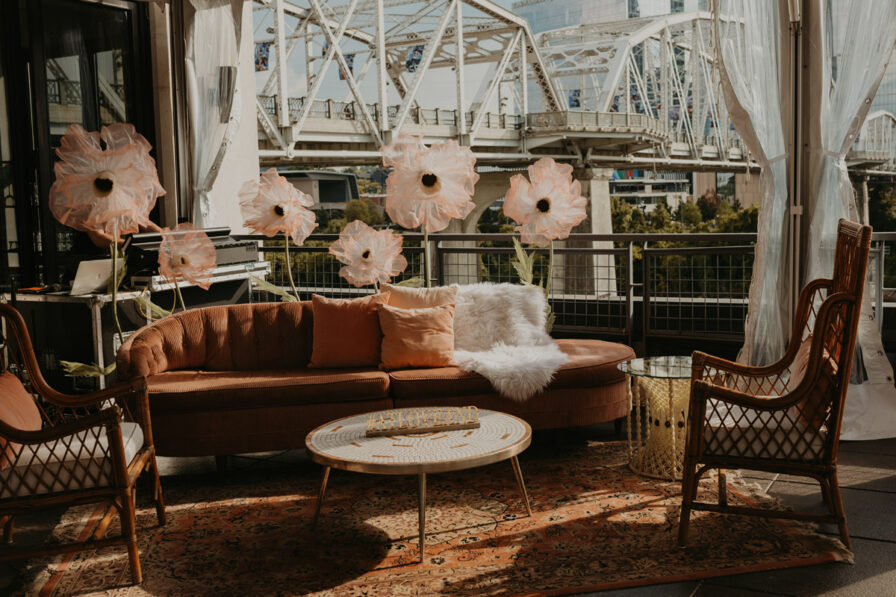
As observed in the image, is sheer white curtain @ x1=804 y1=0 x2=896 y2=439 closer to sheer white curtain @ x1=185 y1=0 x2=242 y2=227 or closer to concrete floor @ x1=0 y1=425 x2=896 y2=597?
concrete floor @ x1=0 y1=425 x2=896 y2=597

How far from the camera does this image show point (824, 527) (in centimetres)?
279

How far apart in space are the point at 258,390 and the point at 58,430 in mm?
1063

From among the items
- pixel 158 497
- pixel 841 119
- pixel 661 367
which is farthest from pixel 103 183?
pixel 841 119

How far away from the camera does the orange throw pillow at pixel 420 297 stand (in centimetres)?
405

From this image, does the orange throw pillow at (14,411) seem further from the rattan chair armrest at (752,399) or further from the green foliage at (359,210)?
the green foliage at (359,210)

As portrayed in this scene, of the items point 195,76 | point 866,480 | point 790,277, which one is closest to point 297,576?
point 866,480

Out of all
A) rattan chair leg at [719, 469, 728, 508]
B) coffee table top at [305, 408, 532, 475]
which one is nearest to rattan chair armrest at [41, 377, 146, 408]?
coffee table top at [305, 408, 532, 475]

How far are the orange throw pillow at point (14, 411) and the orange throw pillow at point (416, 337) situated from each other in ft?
4.97

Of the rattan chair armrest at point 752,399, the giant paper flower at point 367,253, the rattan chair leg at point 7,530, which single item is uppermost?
the giant paper flower at point 367,253

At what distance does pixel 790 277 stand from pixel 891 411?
81 cm

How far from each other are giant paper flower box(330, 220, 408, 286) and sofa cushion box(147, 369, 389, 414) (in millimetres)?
858

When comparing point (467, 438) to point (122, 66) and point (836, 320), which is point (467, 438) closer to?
point (836, 320)

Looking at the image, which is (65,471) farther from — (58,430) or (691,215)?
(691,215)

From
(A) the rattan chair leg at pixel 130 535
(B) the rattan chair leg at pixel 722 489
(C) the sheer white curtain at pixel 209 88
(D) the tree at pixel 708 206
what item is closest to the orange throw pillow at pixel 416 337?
(B) the rattan chair leg at pixel 722 489
